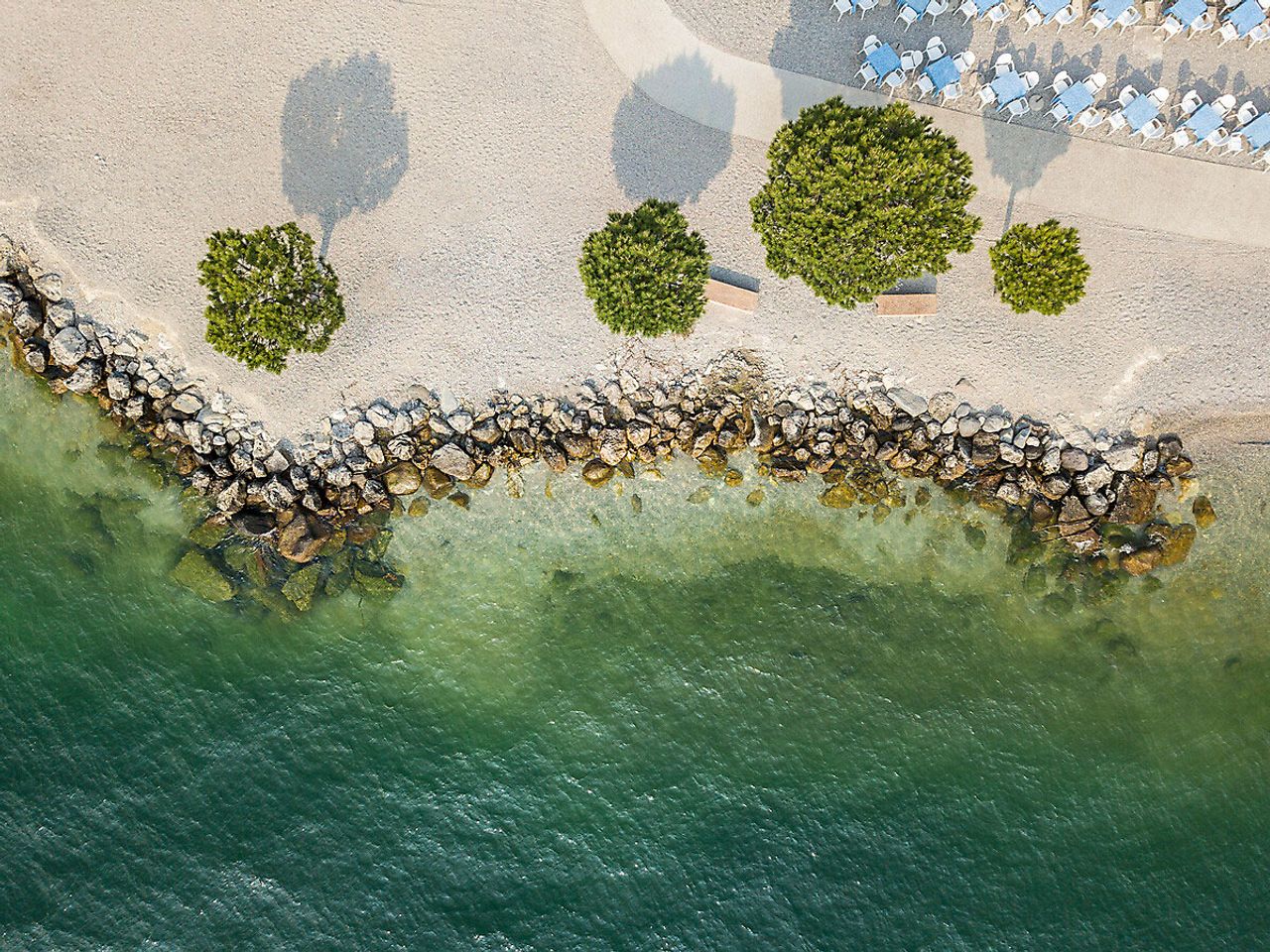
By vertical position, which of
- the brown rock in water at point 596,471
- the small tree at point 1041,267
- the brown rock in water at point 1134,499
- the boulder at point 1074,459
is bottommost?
the brown rock in water at point 596,471

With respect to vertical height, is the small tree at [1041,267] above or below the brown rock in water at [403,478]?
above

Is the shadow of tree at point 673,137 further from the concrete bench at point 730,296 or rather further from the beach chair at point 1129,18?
the beach chair at point 1129,18

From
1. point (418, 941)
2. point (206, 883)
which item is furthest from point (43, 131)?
point (418, 941)

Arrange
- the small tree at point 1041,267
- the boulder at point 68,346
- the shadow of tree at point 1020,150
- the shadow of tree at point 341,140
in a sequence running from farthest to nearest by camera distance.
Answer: the boulder at point 68,346 → the shadow of tree at point 341,140 → the shadow of tree at point 1020,150 → the small tree at point 1041,267

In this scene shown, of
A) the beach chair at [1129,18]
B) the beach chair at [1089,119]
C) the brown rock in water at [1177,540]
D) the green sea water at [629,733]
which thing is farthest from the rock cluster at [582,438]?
the beach chair at [1129,18]

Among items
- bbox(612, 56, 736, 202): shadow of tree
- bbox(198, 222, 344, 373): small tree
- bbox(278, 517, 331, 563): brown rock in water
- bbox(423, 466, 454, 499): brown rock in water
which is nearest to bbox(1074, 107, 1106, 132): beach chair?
bbox(612, 56, 736, 202): shadow of tree

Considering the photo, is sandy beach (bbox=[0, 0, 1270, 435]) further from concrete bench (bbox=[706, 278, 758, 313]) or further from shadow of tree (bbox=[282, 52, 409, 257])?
concrete bench (bbox=[706, 278, 758, 313])
